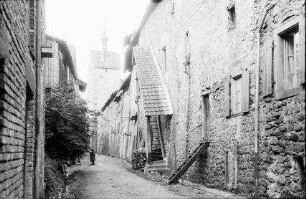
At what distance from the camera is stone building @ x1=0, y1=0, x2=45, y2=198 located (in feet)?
13.9

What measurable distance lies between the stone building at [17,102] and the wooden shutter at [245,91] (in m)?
4.87

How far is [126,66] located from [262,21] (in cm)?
2039

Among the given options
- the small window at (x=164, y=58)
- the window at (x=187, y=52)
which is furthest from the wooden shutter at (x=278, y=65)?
the small window at (x=164, y=58)

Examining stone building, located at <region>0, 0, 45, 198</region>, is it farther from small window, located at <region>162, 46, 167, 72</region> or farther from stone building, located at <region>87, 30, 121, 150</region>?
stone building, located at <region>87, 30, 121, 150</region>

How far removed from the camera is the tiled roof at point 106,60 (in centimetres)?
6138

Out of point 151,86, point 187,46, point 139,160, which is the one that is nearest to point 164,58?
point 151,86

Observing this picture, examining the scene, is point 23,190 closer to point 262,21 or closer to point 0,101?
point 0,101

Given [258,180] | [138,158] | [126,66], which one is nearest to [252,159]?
[258,180]

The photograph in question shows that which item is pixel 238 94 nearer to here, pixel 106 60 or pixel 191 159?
pixel 191 159

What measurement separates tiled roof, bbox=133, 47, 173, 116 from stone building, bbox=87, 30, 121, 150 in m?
38.8

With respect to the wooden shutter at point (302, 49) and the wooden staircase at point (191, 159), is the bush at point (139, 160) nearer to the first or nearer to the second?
the wooden staircase at point (191, 159)

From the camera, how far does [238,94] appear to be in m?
10.2

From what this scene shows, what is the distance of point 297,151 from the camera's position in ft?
23.2

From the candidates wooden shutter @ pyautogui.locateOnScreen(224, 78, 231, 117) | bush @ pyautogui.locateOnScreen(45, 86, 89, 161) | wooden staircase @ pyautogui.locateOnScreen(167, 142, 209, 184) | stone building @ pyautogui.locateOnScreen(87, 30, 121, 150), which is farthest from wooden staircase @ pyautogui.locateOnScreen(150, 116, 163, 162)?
stone building @ pyautogui.locateOnScreen(87, 30, 121, 150)
